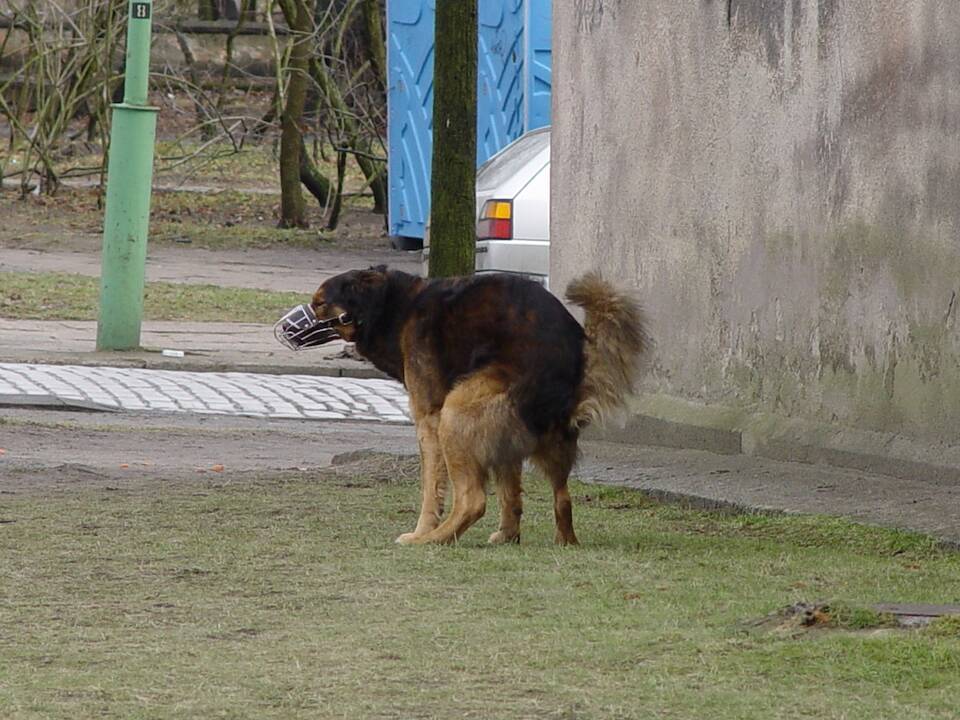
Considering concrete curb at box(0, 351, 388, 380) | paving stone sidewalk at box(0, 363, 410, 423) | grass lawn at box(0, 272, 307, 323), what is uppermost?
grass lawn at box(0, 272, 307, 323)

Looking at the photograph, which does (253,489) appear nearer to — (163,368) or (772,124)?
(772,124)

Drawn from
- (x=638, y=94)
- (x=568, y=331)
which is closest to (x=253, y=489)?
(x=568, y=331)

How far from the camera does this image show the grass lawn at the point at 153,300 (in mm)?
17594

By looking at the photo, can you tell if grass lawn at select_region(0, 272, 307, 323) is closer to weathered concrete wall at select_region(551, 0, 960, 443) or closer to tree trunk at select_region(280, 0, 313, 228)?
tree trunk at select_region(280, 0, 313, 228)

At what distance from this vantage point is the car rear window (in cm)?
1405

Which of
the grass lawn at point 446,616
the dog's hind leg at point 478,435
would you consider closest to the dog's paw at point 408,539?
the grass lawn at point 446,616

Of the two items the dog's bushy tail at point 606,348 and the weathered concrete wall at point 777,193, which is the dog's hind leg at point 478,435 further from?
the weathered concrete wall at point 777,193

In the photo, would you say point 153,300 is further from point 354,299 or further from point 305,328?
point 354,299

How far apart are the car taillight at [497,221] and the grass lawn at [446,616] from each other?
5540 millimetres

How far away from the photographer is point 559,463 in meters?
6.62

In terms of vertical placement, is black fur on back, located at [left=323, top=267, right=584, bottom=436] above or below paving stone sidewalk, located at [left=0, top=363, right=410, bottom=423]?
above

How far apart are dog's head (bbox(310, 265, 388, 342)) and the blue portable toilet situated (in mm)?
13013

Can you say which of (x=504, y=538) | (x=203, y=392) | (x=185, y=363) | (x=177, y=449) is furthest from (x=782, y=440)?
(x=185, y=363)

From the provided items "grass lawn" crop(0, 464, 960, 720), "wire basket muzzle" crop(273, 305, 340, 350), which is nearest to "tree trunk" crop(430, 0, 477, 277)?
"grass lawn" crop(0, 464, 960, 720)
